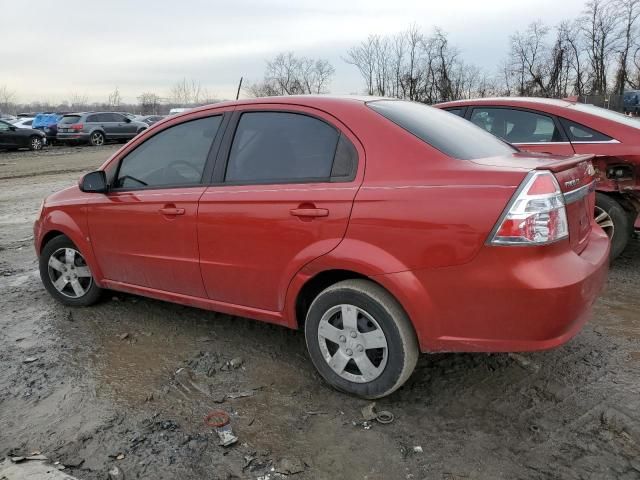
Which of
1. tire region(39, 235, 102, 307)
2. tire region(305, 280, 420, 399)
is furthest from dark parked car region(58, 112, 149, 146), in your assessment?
tire region(305, 280, 420, 399)

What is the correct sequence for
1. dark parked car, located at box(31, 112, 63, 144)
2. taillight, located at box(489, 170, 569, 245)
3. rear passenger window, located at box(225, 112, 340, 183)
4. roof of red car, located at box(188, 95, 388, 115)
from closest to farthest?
1. taillight, located at box(489, 170, 569, 245)
2. rear passenger window, located at box(225, 112, 340, 183)
3. roof of red car, located at box(188, 95, 388, 115)
4. dark parked car, located at box(31, 112, 63, 144)

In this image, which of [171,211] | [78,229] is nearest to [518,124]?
[171,211]

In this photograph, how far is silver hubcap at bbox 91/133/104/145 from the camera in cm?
2628

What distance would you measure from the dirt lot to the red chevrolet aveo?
1.06 ft

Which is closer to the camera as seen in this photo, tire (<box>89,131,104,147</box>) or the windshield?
the windshield

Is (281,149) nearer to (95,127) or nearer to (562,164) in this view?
(562,164)

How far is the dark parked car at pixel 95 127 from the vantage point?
25.8 meters

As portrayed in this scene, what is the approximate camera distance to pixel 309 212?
302cm

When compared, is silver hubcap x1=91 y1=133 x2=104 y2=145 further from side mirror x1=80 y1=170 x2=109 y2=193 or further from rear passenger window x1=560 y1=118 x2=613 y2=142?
rear passenger window x1=560 y1=118 x2=613 y2=142

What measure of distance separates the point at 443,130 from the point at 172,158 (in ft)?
6.16

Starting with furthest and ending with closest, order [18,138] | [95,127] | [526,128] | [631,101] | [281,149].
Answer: [631,101], [95,127], [18,138], [526,128], [281,149]

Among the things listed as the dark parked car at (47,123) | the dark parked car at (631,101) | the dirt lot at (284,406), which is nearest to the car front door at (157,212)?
the dirt lot at (284,406)

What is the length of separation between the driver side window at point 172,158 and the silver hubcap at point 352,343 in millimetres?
1338

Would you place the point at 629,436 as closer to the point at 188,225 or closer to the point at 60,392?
the point at 188,225
